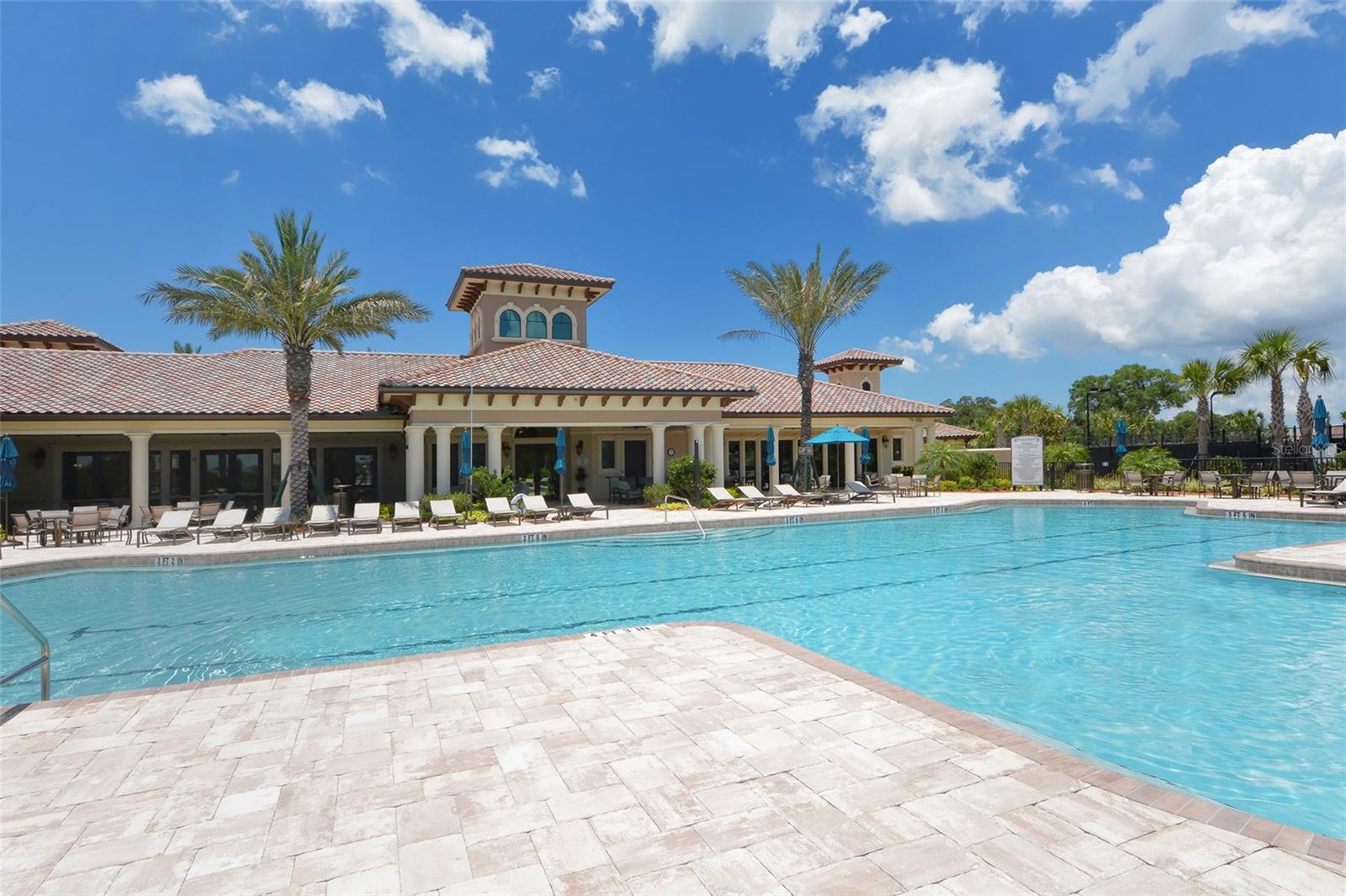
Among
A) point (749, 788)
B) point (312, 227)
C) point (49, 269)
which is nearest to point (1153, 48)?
point (749, 788)

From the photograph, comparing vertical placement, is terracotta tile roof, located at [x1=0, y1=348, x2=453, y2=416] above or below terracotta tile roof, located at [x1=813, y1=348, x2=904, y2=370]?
below

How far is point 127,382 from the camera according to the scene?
21.9m

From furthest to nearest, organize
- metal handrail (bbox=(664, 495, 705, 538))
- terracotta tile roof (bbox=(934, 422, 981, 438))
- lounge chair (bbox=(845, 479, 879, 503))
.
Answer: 1. terracotta tile roof (bbox=(934, 422, 981, 438))
2. lounge chair (bbox=(845, 479, 879, 503))
3. metal handrail (bbox=(664, 495, 705, 538))

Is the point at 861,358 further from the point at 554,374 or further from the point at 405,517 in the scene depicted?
the point at 405,517

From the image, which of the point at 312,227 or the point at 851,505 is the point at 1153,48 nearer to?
the point at 851,505

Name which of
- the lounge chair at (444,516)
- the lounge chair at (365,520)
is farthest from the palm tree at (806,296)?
the lounge chair at (365,520)

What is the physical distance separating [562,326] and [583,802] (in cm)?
2504

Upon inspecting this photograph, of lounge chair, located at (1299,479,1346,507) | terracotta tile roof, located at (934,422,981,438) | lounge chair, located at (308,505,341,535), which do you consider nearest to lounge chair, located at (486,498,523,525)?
lounge chair, located at (308,505,341,535)

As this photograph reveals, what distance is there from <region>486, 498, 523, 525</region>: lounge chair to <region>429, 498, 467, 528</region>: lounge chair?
2.27 feet

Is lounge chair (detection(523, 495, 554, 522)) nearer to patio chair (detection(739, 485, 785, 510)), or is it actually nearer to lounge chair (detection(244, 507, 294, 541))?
lounge chair (detection(244, 507, 294, 541))

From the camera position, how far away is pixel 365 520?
55.8 ft

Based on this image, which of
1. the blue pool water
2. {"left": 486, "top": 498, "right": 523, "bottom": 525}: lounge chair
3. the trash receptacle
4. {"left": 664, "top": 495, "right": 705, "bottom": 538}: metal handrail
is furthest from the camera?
the trash receptacle

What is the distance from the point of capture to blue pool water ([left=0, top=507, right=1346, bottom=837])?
536 cm

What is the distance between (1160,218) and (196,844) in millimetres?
27534
